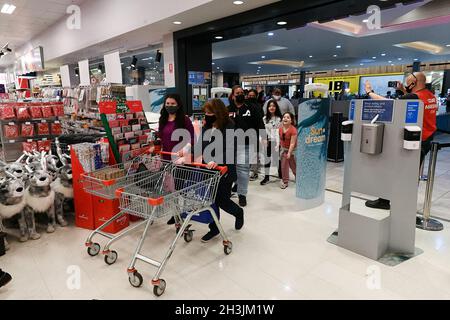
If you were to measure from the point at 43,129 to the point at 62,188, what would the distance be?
302 centimetres

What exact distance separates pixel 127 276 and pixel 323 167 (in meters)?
2.82

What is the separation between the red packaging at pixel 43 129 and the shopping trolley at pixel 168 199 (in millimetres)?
4044

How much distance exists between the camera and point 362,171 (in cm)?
310

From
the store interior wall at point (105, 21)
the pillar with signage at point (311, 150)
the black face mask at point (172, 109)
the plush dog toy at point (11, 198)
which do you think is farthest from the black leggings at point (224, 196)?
the store interior wall at point (105, 21)

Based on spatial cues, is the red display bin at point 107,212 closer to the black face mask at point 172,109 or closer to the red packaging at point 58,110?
the black face mask at point 172,109

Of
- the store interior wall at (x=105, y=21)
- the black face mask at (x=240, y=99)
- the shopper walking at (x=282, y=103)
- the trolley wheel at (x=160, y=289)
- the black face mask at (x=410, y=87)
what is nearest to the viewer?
the trolley wheel at (x=160, y=289)

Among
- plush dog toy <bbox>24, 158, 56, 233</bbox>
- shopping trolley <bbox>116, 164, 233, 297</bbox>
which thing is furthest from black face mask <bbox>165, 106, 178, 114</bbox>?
plush dog toy <bbox>24, 158, 56, 233</bbox>

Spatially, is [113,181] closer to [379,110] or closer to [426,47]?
[379,110]

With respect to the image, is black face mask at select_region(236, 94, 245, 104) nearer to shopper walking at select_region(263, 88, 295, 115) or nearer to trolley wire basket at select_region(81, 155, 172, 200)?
shopper walking at select_region(263, 88, 295, 115)

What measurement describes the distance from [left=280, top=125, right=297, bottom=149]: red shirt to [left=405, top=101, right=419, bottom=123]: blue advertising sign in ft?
7.24

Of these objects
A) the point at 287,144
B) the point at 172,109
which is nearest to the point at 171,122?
the point at 172,109

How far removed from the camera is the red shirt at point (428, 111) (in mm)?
3678
